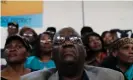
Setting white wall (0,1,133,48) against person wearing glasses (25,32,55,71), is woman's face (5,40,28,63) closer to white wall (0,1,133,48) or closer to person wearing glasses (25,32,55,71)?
person wearing glasses (25,32,55,71)

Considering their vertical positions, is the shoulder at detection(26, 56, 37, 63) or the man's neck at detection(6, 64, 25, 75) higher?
the man's neck at detection(6, 64, 25, 75)

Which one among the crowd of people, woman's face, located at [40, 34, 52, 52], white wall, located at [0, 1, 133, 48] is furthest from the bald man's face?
white wall, located at [0, 1, 133, 48]

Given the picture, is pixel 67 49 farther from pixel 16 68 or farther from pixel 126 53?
pixel 126 53

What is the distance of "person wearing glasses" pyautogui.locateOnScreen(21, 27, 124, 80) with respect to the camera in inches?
74.4

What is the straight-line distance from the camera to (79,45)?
1.97 meters

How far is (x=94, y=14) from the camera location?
571 centimetres

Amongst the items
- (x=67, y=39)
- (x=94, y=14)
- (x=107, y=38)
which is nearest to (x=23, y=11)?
(x=94, y=14)

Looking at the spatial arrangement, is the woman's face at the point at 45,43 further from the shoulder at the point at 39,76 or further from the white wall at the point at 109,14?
the white wall at the point at 109,14

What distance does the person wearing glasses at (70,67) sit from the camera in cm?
189

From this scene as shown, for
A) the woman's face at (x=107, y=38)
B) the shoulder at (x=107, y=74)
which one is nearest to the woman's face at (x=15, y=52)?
the shoulder at (x=107, y=74)

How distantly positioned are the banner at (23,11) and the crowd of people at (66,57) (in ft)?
3.92

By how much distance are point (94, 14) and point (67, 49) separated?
3.86 metres

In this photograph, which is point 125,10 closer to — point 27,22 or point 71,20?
point 71,20

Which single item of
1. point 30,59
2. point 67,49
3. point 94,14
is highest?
point 67,49
